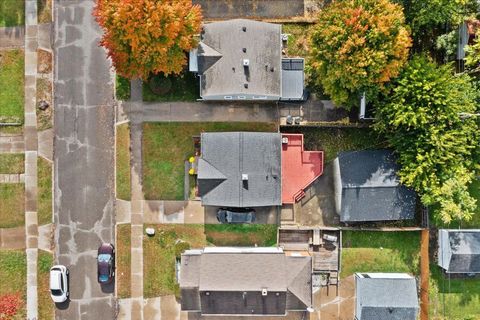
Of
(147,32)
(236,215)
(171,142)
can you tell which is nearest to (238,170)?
(236,215)

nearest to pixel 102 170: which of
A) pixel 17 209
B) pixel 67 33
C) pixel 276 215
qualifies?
pixel 17 209

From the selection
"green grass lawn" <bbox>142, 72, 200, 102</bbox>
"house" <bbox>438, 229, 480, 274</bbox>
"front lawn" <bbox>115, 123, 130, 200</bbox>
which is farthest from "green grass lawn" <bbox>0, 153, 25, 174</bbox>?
"house" <bbox>438, 229, 480, 274</bbox>

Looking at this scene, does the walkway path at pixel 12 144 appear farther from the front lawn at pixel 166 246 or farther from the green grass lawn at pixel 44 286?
the front lawn at pixel 166 246

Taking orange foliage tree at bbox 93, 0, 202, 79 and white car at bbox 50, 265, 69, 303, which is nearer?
orange foliage tree at bbox 93, 0, 202, 79

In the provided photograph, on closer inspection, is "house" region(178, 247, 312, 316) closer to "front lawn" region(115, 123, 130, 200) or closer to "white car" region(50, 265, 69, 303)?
"front lawn" region(115, 123, 130, 200)

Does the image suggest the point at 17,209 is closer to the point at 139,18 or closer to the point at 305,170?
the point at 139,18

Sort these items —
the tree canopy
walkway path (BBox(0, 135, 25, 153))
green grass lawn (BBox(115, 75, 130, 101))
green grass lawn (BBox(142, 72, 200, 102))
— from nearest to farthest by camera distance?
1. the tree canopy
2. green grass lawn (BBox(142, 72, 200, 102))
3. green grass lawn (BBox(115, 75, 130, 101))
4. walkway path (BBox(0, 135, 25, 153))

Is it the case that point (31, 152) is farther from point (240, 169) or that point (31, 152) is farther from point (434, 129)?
point (434, 129)
